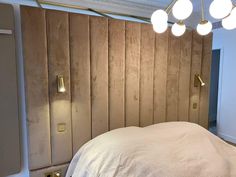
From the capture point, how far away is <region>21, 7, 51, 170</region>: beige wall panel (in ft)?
5.53

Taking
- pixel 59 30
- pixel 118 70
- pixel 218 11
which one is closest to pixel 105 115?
pixel 118 70

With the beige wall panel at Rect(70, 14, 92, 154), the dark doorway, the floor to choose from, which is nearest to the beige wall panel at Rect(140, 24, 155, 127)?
the beige wall panel at Rect(70, 14, 92, 154)

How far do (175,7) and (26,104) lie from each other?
1.49m

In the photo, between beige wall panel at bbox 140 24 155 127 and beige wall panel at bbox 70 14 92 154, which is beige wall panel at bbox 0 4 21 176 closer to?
beige wall panel at bbox 70 14 92 154

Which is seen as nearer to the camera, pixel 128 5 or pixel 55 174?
pixel 55 174

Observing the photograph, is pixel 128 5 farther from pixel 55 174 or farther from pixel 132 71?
pixel 55 174

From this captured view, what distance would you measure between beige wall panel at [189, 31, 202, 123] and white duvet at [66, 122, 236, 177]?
0.79 m

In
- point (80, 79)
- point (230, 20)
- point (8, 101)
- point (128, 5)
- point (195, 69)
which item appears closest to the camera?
point (230, 20)

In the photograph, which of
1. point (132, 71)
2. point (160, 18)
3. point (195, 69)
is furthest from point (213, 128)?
point (160, 18)

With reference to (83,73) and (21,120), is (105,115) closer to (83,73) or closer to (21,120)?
(83,73)

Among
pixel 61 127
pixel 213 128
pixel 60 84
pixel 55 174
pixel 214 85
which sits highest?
pixel 60 84

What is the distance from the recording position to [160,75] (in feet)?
7.94

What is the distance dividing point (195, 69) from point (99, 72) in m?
1.47

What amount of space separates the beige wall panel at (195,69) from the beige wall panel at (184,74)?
8cm
